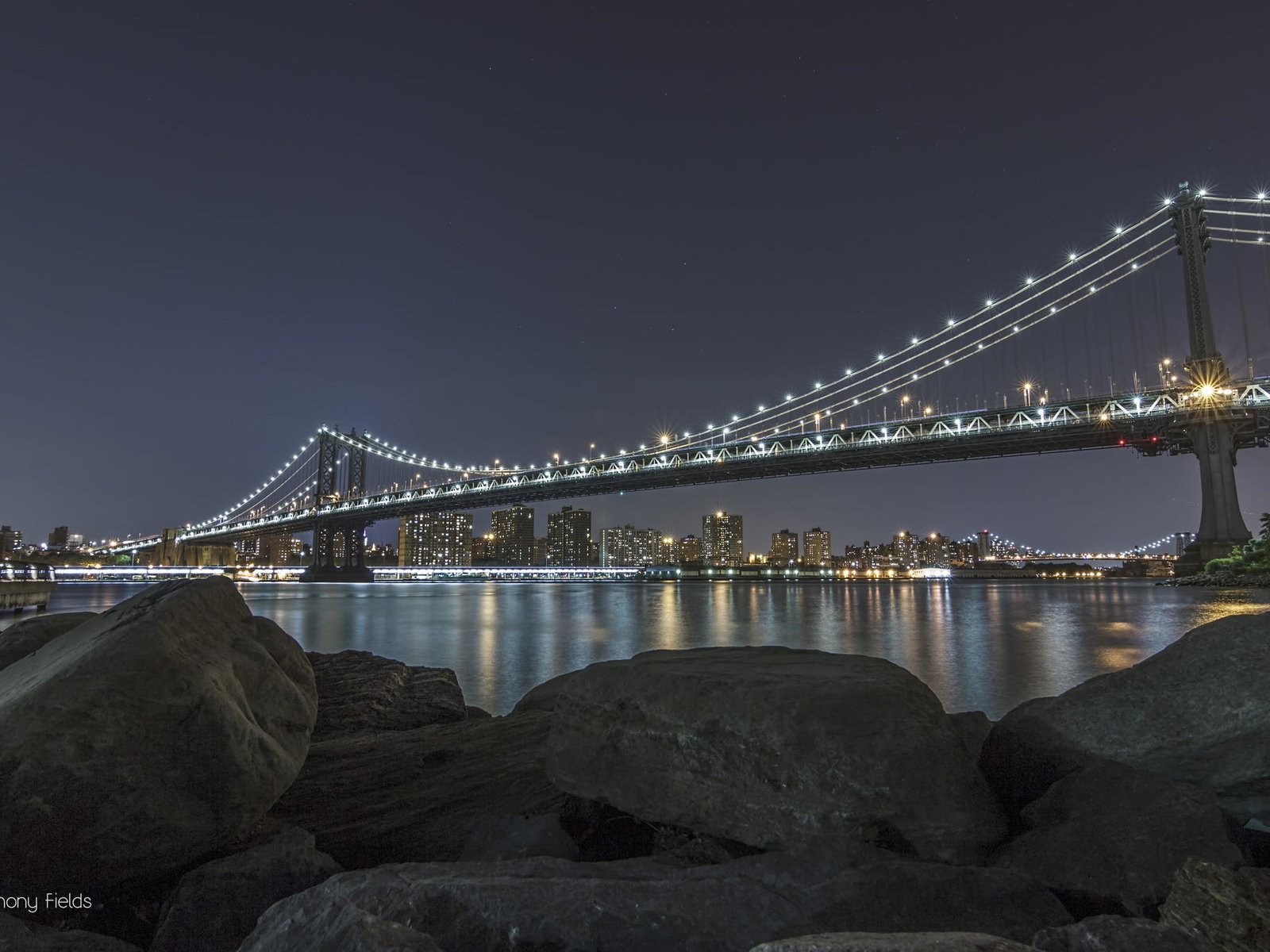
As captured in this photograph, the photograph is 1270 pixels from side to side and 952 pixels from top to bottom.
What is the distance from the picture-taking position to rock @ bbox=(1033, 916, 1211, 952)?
1.80 meters

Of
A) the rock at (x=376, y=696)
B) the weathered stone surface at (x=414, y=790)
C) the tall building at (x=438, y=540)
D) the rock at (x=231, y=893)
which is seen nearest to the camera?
the rock at (x=231, y=893)

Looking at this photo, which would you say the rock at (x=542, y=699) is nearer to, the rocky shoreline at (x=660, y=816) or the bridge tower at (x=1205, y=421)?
the rocky shoreline at (x=660, y=816)

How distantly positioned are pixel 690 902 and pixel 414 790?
7.49 ft

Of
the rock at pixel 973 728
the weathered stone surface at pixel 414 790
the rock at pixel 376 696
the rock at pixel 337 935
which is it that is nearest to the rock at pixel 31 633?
the rock at pixel 376 696

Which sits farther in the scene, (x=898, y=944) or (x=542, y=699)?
(x=542, y=699)

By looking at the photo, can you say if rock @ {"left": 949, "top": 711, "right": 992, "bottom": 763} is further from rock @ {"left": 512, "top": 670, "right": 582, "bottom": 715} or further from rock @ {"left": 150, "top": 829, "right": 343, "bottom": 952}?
rock @ {"left": 150, "top": 829, "right": 343, "bottom": 952}

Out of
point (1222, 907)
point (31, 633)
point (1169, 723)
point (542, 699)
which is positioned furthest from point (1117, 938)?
point (31, 633)

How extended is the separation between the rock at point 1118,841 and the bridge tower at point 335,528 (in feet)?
259

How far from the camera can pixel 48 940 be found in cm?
221

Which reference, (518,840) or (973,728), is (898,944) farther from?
(973,728)

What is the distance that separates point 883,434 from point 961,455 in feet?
17.8

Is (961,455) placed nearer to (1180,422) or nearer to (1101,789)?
(1180,422)

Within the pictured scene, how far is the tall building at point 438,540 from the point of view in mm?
141875

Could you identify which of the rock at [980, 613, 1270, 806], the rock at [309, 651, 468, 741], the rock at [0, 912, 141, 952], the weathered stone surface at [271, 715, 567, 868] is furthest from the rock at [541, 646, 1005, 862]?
the rock at [309, 651, 468, 741]
